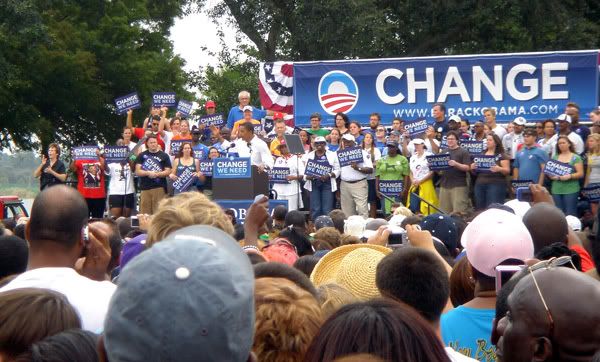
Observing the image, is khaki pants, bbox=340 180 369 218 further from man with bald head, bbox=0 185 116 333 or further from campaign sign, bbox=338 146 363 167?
man with bald head, bbox=0 185 116 333

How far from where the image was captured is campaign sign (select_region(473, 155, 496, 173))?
1728 centimetres

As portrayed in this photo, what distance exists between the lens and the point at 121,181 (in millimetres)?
20078

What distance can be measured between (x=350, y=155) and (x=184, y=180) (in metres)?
2.98

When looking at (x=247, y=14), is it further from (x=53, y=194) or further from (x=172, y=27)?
(x=53, y=194)

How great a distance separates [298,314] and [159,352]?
1.10 metres

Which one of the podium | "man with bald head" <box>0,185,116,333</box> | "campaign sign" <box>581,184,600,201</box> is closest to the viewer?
"man with bald head" <box>0,185,116,333</box>

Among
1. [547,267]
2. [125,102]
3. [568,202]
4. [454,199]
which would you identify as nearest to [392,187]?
[454,199]

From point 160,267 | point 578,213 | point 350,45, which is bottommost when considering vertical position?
point 578,213

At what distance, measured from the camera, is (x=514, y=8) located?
3322 cm

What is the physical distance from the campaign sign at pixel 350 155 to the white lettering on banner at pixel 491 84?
3690 millimetres

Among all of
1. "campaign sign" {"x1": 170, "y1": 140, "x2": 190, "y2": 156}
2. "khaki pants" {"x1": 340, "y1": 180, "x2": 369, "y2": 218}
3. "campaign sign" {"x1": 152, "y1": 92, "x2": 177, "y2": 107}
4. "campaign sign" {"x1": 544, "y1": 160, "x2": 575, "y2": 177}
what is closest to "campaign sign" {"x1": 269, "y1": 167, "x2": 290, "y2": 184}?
"khaki pants" {"x1": 340, "y1": 180, "x2": 369, "y2": 218}

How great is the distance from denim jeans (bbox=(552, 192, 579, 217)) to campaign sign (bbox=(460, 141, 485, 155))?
164 cm

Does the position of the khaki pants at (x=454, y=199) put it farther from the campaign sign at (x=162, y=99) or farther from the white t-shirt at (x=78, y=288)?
the white t-shirt at (x=78, y=288)

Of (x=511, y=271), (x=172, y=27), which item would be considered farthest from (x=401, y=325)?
(x=172, y=27)
